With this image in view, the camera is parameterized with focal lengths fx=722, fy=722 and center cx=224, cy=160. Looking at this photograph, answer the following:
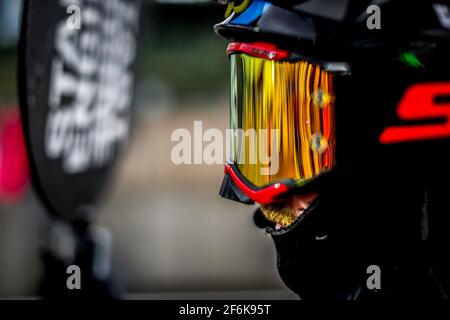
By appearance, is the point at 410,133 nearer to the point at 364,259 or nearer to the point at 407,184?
the point at 407,184

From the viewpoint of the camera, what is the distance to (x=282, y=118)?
3.42ft

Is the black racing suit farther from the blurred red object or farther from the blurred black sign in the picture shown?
the blurred red object

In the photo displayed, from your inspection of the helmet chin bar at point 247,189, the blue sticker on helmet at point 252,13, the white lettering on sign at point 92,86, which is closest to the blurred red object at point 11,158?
the white lettering on sign at point 92,86

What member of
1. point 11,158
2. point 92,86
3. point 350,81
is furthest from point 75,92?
point 11,158

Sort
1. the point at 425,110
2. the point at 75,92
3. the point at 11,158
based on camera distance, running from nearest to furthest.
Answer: the point at 425,110, the point at 75,92, the point at 11,158

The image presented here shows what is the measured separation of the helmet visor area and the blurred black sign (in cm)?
30

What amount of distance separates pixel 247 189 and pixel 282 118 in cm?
12

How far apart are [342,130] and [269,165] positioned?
125mm

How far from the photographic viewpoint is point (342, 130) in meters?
1.02

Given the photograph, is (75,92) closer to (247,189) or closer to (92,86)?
(92,86)

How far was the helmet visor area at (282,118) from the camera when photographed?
3.33 ft

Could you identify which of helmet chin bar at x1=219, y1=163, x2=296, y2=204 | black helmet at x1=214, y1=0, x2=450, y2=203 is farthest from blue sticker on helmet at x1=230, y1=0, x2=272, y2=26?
helmet chin bar at x1=219, y1=163, x2=296, y2=204

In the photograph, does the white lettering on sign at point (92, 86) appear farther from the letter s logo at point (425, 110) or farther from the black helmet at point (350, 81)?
the letter s logo at point (425, 110)
